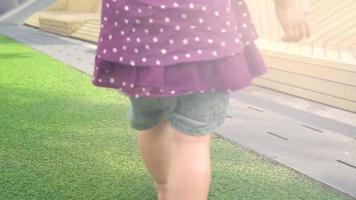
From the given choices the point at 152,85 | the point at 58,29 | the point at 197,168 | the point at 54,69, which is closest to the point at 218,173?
the point at 197,168

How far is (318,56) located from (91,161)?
232cm

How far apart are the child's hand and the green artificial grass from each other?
0.74 metres

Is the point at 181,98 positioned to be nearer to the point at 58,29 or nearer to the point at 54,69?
the point at 54,69

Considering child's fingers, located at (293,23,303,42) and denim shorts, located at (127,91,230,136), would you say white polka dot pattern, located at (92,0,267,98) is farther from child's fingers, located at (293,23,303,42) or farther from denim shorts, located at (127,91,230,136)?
child's fingers, located at (293,23,303,42)

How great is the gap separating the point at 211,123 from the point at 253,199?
72 cm

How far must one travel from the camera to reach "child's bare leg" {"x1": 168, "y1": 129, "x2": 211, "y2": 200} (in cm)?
126

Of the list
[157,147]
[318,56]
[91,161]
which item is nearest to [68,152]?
[91,161]

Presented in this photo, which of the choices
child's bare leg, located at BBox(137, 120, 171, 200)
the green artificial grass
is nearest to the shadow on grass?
the green artificial grass

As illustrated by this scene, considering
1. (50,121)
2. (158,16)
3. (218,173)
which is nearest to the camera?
(158,16)

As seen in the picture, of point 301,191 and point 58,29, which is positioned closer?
point 301,191

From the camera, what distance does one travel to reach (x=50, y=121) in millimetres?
3021

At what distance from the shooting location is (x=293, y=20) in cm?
138

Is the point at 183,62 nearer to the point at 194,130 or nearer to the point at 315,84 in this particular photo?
the point at 194,130

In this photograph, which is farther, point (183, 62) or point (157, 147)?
point (157, 147)
